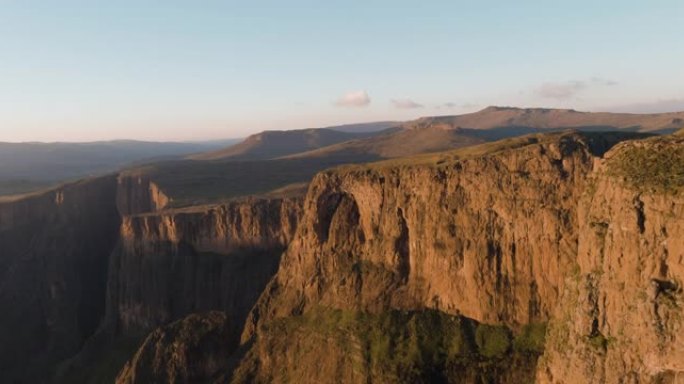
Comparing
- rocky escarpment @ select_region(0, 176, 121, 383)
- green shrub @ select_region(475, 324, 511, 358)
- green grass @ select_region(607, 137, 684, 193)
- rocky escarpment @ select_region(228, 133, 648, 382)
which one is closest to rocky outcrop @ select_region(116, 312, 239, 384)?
rocky escarpment @ select_region(228, 133, 648, 382)

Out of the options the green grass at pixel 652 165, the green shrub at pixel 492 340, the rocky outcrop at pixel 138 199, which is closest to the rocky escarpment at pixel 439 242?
the green shrub at pixel 492 340

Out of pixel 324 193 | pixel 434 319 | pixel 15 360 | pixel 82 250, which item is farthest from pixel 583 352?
pixel 82 250

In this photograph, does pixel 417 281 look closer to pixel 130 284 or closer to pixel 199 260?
pixel 199 260

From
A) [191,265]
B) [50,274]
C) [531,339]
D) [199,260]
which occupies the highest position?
[199,260]

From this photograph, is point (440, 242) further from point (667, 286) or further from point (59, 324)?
point (59, 324)

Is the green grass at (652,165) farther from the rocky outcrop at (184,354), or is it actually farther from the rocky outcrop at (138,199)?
the rocky outcrop at (138,199)

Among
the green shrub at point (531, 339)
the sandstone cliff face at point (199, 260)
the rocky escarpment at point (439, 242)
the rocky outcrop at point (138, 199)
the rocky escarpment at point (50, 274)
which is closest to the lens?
the green shrub at point (531, 339)

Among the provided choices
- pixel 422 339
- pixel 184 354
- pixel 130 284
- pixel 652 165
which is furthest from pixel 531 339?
pixel 130 284
